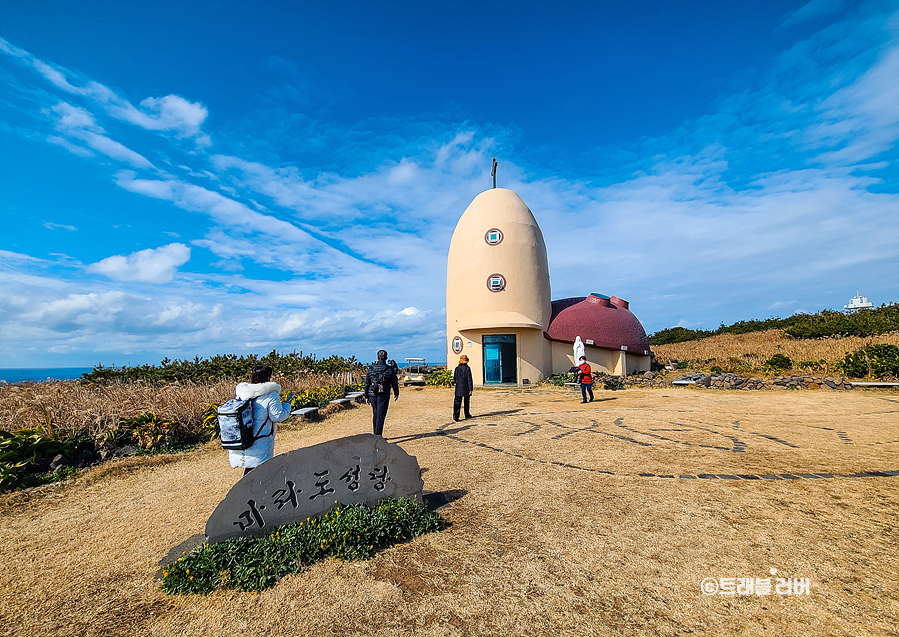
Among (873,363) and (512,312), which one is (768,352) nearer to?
(873,363)

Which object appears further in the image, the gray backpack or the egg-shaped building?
the egg-shaped building

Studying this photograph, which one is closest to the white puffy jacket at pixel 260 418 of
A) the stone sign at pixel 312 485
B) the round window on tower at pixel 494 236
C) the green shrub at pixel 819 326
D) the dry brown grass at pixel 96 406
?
the stone sign at pixel 312 485

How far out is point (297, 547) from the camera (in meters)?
3.60

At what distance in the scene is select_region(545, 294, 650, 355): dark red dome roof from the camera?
19.2 m

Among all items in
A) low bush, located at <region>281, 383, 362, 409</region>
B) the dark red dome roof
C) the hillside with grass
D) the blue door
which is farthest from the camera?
the dark red dome roof

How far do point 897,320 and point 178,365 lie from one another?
34.6 metres

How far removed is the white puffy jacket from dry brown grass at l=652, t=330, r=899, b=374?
1887 centimetres

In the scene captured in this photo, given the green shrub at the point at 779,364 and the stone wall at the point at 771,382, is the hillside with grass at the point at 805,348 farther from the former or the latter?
the stone wall at the point at 771,382

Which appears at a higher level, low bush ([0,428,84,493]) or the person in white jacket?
the person in white jacket

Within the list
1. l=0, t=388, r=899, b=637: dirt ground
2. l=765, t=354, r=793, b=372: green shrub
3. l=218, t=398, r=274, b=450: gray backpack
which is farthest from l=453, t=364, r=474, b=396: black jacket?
l=765, t=354, r=793, b=372: green shrub

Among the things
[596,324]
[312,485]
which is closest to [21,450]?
[312,485]

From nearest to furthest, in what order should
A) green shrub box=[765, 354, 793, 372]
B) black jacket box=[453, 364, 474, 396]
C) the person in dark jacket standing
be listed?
the person in dark jacket standing, black jacket box=[453, 364, 474, 396], green shrub box=[765, 354, 793, 372]

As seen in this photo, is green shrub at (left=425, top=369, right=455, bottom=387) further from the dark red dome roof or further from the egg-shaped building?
the dark red dome roof

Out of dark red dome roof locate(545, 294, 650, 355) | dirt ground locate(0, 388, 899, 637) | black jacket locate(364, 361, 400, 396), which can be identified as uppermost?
dark red dome roof locate(545, 294, 650, 355)
